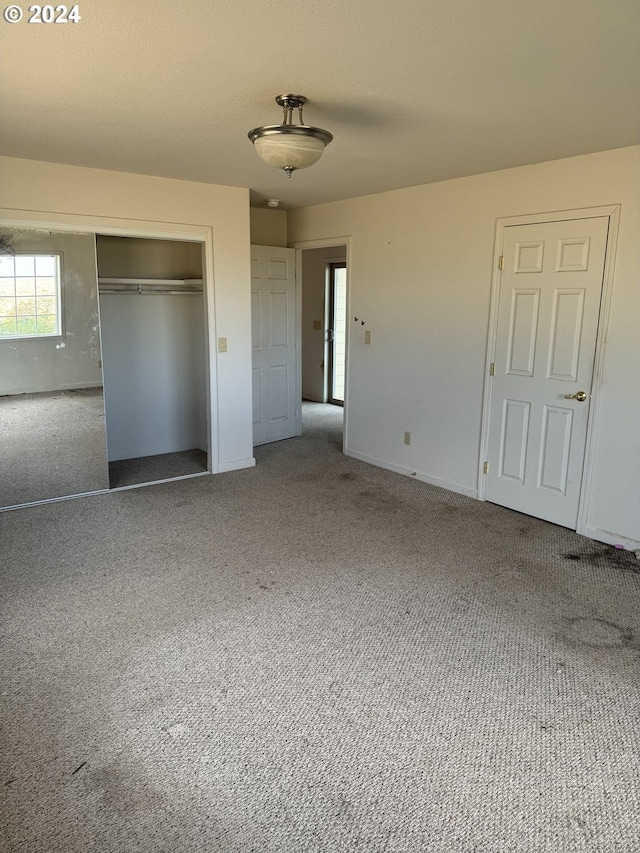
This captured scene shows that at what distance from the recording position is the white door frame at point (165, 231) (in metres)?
3.98

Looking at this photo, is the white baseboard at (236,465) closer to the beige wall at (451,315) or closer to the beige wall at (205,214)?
the beige wall at (205,214)

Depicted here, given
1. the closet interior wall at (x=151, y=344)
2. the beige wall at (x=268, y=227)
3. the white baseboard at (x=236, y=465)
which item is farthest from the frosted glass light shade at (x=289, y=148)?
the beige wall at (x=268, y=227)

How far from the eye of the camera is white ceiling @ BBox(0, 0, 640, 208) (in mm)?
→ 1845

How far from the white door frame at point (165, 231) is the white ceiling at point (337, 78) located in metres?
0.45

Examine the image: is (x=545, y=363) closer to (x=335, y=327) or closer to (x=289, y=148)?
(x=289, y=148)

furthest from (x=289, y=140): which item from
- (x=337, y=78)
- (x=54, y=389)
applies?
(x=54, y=389)

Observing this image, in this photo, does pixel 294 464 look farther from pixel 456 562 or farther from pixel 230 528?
pixel 456 562

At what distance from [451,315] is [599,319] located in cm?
119

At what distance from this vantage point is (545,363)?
3945mm

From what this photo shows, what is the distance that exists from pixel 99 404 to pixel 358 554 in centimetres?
240

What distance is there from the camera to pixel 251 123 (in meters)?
2.96

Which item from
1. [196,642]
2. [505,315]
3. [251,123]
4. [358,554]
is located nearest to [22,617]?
[196,642]

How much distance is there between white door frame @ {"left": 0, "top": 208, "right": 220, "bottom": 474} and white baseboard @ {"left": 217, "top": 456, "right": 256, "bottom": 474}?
42 mm

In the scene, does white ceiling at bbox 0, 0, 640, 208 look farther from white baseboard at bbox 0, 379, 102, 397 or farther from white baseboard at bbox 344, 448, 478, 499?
white baseboard at bbox 344, 448, 478, 499
